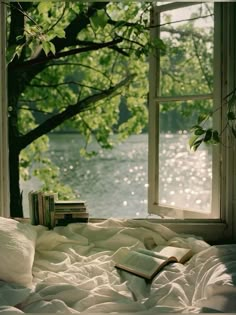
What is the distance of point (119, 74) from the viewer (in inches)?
249

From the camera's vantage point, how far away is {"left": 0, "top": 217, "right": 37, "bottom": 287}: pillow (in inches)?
81.6

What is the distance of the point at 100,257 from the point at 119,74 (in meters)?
4.08

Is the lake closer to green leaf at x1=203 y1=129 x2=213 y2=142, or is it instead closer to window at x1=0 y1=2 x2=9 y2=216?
green leaf at x1=203 y1=129 x2=213 y2=142

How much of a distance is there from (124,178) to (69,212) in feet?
63.0

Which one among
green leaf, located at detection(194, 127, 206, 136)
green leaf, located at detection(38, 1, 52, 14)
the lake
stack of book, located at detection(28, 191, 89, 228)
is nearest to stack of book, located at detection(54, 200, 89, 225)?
stack of book, located at detection(28, 191, 89, 228)

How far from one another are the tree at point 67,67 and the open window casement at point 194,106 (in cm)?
21

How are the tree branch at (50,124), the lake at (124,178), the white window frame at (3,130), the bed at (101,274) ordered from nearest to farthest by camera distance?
the bed at (101,274), the white window frame at (3,130), the lake at (124,178), the tree branch at (50,124)

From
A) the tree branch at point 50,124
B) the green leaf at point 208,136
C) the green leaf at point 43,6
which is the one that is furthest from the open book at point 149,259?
the tree branch at point 50,124

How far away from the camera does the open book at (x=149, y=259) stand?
226 cm

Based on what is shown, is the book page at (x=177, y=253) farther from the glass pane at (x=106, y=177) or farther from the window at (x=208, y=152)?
the glass pane at (x=106, y=177)

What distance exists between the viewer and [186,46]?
3.69 metres

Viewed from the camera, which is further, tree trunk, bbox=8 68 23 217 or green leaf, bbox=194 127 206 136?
tree trunk, bbox=8 68 23 217

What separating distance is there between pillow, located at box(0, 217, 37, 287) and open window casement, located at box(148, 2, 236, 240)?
3.32 feet

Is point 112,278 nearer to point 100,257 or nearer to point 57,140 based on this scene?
point 100,257
